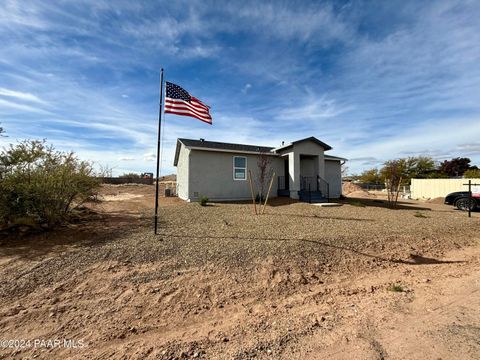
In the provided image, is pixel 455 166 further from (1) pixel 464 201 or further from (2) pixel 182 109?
(2) pixel 182 109

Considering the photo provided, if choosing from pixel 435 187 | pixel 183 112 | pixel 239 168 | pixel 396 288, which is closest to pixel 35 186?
pixel 183 112

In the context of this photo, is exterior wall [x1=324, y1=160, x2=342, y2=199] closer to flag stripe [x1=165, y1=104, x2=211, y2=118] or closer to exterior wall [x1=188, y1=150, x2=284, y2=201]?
exterior wall [x1=188, y1=150, x2=284, y2=201]

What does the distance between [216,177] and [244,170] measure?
1.87m

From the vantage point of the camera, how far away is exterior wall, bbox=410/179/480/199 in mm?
A: 20902

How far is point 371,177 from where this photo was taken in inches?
1572

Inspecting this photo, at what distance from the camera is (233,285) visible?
4.23m

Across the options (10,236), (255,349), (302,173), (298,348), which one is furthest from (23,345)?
(302,173)

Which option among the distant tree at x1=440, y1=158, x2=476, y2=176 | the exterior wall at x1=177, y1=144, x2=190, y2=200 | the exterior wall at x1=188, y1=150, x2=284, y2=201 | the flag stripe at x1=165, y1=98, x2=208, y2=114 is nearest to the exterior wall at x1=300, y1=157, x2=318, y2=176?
the exterior wall at x1=188, y1=150, x2=284, y2=201

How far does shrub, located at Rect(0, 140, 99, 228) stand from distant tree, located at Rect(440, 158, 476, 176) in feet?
171

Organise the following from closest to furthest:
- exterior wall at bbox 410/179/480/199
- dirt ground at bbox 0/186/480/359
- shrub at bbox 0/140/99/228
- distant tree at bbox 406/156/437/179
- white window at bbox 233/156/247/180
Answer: dirt ground at bbox 0/186/480/359
shrub at bbox 0/140/99/228
white window at bbox 233/156/247/180
exterior wall at bbox 410/179/480/199
distant tree at bbox 406/156/437/179

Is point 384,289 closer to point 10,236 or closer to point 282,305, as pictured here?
point 282,305

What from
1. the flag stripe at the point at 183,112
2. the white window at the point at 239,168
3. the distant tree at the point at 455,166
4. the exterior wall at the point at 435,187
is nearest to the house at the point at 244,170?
the white window at the point at 239,168

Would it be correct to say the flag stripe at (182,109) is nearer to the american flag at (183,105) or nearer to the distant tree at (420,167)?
the american flag at (183,105)

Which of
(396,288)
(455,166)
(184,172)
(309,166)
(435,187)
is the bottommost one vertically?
(396,288)
